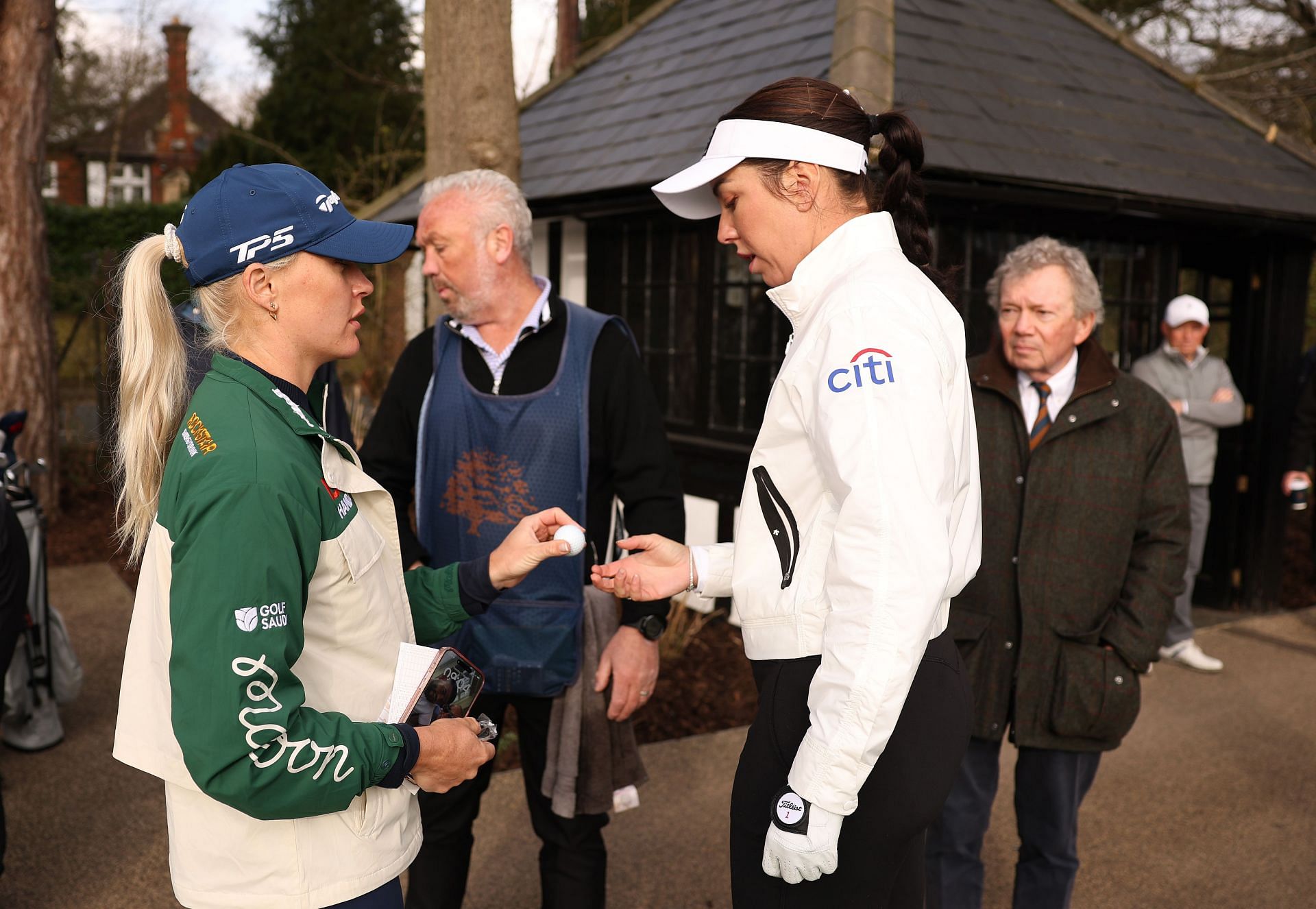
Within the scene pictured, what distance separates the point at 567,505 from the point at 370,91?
19609mm

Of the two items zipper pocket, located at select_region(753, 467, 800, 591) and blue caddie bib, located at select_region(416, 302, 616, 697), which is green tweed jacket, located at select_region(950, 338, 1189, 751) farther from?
zipper pocket, located at select_region(753, 467, 800, 591)

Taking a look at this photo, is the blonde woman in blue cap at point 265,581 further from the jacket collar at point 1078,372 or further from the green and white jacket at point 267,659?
the jacket collar at point 1078,372

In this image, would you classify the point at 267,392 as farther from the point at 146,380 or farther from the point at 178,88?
the point at 178,88

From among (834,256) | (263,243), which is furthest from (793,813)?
(263,243)

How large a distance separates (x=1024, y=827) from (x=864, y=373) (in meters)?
1.88

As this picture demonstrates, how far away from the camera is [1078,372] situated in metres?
3.00

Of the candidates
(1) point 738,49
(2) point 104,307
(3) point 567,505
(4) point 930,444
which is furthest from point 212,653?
(1) point 738,49

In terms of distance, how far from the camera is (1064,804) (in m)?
2.93

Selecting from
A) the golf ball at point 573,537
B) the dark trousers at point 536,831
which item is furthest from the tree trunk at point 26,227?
A: the golf ball at point 573,537

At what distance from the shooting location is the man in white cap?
6.32 metres

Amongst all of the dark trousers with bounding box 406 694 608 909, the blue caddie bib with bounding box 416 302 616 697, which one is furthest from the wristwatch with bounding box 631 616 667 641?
the dark trousers with bounding box 406 694 608 909

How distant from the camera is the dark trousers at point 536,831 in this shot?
2895 mm

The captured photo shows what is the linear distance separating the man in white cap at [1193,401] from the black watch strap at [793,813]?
5427 millimetres

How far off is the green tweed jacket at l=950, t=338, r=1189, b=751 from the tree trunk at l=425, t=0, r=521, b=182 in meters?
3.03
